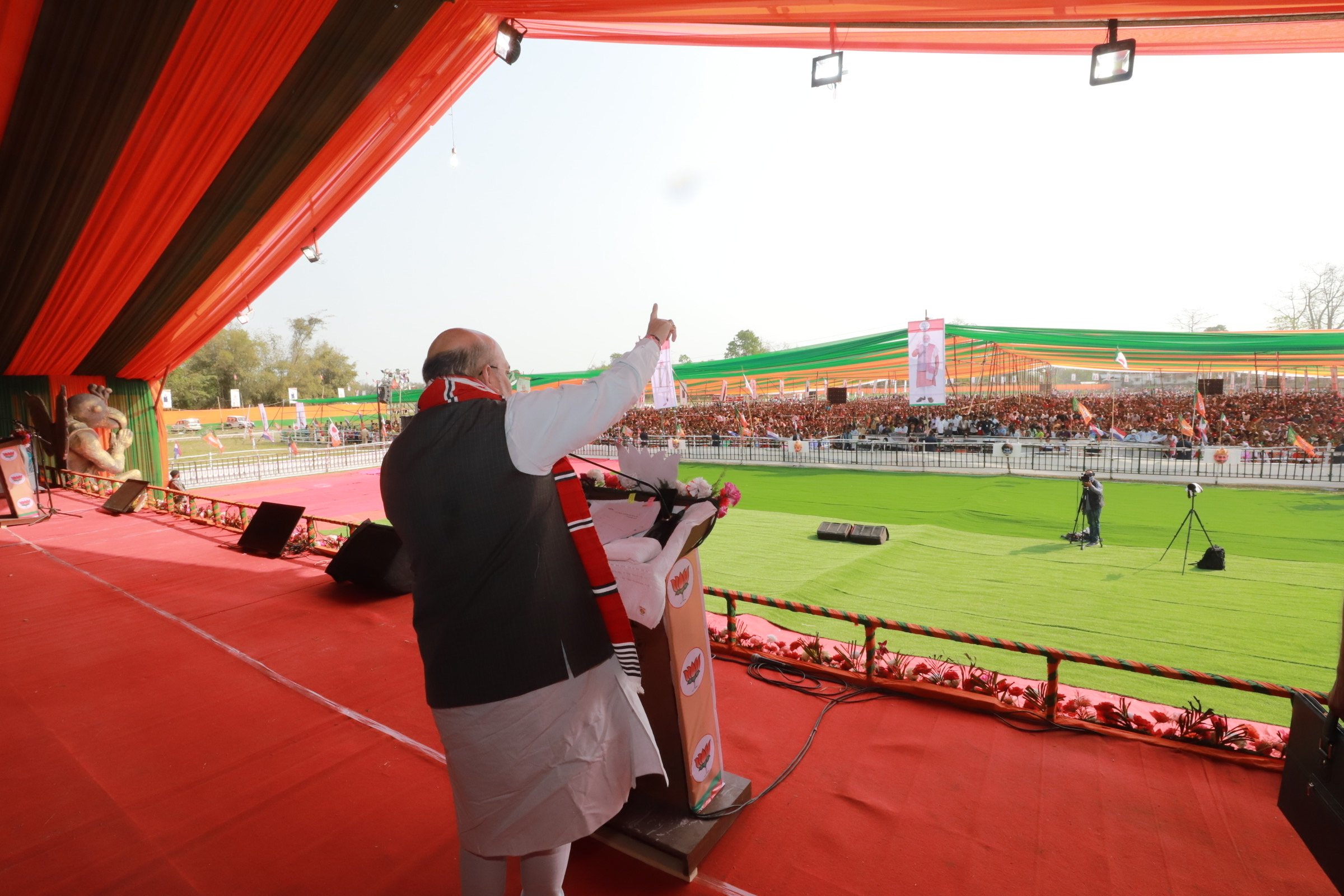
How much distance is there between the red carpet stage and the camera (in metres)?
Result: 2.16

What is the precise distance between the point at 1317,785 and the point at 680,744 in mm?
1679

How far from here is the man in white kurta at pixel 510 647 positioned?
140cm

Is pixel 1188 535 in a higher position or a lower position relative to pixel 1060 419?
lower

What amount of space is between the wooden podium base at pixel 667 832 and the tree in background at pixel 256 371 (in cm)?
6017

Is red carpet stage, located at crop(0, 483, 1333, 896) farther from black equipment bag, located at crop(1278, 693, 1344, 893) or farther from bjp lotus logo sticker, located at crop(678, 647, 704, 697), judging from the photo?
black equipment bag, located at crop(1278, 693, 1344, 893)

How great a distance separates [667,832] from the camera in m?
2.15

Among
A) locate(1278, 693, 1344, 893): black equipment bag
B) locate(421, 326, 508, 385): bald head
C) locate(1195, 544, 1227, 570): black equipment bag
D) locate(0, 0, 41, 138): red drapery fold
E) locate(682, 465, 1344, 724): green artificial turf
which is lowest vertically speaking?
locate(682, 465, 1344, 724): green artificial turf

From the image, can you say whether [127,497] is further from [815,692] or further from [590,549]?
[590,549]

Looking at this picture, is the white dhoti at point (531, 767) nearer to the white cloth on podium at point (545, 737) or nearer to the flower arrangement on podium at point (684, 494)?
the white cloth on podium at point (545, 737)

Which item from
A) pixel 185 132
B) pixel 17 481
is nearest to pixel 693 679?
pixel 185 132

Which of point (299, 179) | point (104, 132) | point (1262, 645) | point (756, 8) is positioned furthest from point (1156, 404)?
point (104, 132)

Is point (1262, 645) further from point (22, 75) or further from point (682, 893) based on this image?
point (22, 75)

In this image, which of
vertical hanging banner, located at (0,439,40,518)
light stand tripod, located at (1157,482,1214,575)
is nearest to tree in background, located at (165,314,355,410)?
vertical hanging banner, located at (0,439,40,518)

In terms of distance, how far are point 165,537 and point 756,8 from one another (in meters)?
9.83
